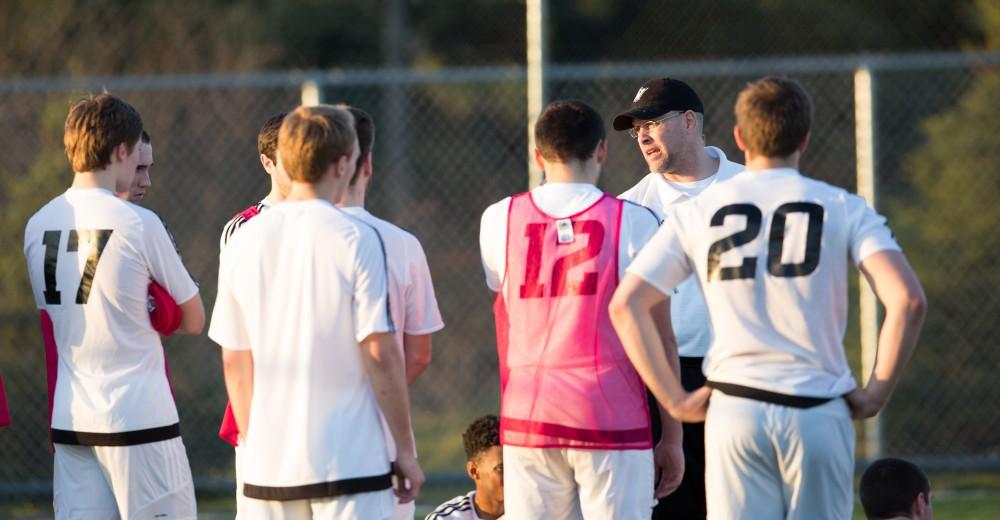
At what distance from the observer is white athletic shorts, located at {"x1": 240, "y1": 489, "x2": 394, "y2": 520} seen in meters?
3.96

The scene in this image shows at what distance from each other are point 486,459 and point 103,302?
5.93 ft

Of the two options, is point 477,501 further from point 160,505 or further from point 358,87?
point 358,87

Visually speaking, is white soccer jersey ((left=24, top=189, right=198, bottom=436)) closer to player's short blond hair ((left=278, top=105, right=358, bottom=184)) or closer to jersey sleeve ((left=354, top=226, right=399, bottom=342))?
player's short blond hair ((left=278, top=105, right=358, bottom=184))

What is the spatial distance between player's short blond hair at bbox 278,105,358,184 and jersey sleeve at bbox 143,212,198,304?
947mm

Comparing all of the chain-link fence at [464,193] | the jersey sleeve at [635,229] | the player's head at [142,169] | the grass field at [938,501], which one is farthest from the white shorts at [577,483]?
the chain-link fence at [464,193]

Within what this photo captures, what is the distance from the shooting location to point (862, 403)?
13.1 feet

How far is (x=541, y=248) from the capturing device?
14.9 feet

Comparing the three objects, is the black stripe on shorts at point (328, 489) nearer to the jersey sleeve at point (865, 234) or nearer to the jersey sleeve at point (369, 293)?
the jersey sleeve at point (369, 293)

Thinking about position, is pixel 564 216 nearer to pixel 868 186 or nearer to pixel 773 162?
pixel 773 162

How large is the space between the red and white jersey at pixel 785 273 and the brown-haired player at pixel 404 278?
0.93 meters

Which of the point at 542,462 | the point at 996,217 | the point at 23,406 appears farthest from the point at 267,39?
the point at 542,462

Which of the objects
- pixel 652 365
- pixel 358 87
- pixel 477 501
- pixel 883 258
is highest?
pixel 358 87

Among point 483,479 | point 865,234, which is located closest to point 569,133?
point 865,234

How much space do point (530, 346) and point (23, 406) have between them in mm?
5798
